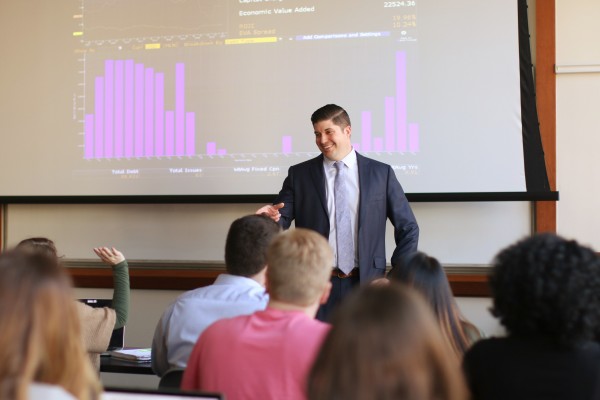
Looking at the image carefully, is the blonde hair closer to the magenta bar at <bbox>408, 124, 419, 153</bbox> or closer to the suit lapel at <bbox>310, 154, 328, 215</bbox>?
the suit lapel at <bbox>310, 154, 328, 215</bbox>

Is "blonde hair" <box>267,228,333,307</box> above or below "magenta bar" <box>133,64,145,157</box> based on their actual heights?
below

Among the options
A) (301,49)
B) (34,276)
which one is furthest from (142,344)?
(34,276)

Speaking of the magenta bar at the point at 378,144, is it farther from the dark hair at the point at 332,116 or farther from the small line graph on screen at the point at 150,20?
the small line graph on screen at the point at 150,20

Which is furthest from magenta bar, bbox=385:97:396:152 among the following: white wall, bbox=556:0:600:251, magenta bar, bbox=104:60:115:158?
magenta bar, bbox=104:60:115:158

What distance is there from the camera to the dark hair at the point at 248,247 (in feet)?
7.61

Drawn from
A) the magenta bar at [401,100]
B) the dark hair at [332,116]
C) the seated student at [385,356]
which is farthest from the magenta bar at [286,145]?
the seated student at [385,356]

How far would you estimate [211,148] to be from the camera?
4.78 m

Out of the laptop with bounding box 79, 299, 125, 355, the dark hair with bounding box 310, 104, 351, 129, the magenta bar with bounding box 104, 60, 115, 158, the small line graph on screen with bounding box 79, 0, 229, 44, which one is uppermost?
the small line graph on screen with bounding box 79, 0, 229, 44

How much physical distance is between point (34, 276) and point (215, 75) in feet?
11.9

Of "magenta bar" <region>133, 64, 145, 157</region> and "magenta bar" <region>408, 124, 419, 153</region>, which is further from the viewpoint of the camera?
"magenta bar" <region>133, 64, 145, 157</region>

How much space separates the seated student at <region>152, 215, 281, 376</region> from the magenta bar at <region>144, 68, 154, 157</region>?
263cm

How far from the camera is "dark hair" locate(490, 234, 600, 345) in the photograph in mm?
1509

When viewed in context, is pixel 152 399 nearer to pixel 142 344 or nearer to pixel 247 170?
pixel 247 170

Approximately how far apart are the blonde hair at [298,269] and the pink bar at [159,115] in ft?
10.4
